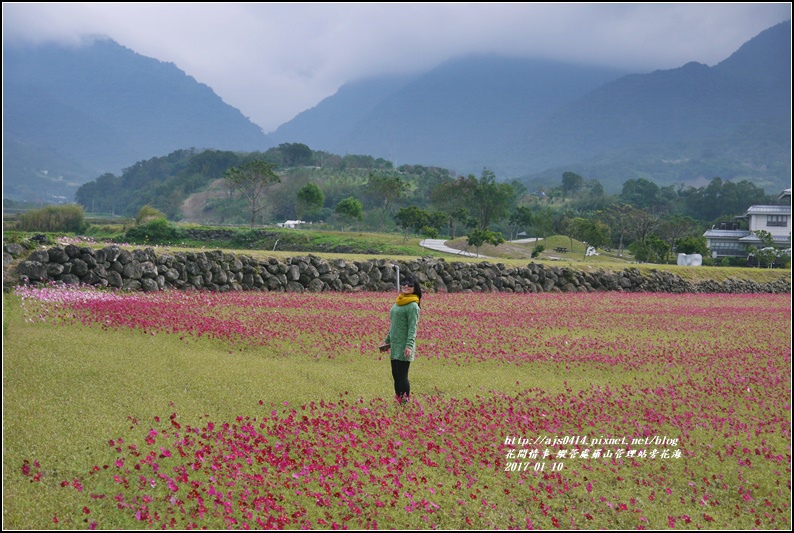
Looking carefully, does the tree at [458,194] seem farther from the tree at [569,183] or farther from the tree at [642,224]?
the tree at [569,183]

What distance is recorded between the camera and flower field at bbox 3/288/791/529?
6.59 m

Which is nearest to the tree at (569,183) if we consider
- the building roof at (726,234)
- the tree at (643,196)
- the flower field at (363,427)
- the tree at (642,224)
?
the tree at (643,196)

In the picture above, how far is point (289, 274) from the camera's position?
2253 cm

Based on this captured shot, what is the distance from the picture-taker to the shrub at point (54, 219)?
2194 inches

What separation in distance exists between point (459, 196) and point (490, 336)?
67.3m

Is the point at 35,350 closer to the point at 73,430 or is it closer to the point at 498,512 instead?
the point at 73,430

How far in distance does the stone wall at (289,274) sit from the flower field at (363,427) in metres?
2.42

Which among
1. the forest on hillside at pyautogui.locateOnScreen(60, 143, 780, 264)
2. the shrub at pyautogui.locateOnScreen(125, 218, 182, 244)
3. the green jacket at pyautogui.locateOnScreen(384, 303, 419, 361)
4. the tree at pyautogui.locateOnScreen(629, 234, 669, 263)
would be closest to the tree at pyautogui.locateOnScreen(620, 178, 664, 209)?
the forest on hillside at pyautogui.locateOnScreen(60, 143, 780, 264)

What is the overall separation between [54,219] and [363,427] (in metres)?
59.9

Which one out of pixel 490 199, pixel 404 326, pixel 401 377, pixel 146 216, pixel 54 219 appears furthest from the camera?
pixel 490 199

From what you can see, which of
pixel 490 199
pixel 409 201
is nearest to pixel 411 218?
pixel 490 199

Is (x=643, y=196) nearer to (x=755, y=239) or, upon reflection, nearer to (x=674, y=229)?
(x=674, y=229)

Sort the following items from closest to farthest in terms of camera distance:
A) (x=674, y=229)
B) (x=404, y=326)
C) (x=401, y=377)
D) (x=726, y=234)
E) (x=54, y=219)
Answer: (x=404, y=326) → (x=401, y=377) → (x=54, y=219) → (x=674, y=229) → (x=726, y=234)

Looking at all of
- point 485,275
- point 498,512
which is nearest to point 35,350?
point 498,512
